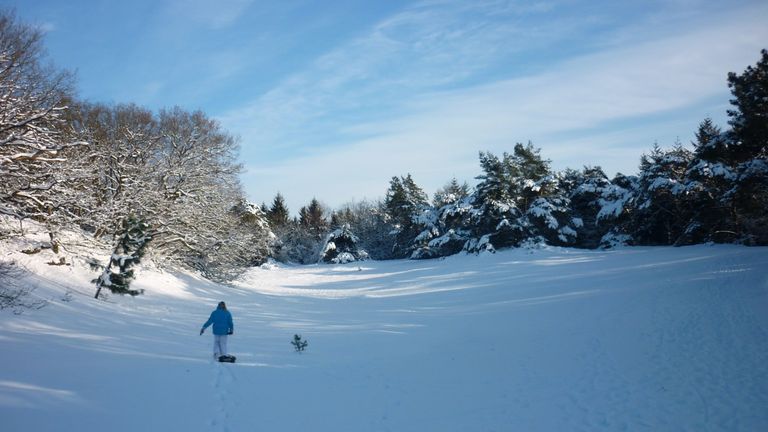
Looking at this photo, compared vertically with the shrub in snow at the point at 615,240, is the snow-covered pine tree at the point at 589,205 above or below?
above

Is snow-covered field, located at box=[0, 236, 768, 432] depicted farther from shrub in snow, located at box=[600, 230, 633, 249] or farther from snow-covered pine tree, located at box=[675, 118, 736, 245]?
shrub in snow, located at box=[600, 230, 633, 249]

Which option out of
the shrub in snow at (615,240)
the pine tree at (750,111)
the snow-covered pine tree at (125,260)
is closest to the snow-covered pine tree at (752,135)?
the pine tree at (750,111)

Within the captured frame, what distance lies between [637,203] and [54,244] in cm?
3583

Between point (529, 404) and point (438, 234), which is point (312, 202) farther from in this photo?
point (529, 404)

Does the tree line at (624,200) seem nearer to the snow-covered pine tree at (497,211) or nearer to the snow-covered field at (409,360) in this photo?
the snow-covered pine tree at (497,211)

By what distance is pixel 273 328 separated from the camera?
14.8 meters

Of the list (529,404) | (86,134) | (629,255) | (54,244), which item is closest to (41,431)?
(529,404)

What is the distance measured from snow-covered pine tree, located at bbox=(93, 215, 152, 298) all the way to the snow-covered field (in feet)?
1.82

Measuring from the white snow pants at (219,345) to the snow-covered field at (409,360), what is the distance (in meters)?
0.31

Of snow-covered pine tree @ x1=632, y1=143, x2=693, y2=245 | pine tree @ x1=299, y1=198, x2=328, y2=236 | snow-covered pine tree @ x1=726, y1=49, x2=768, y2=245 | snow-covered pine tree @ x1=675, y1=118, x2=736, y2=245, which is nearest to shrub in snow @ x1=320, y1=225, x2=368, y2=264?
pine tree @ x1=299, y1=198, x2=328, y2=236

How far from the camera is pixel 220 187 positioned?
2414cm

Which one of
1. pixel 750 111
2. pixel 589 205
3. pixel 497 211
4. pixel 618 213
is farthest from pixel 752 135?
pixel 589 205

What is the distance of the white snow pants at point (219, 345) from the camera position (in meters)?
9.87

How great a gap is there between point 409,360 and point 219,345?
191 inches
